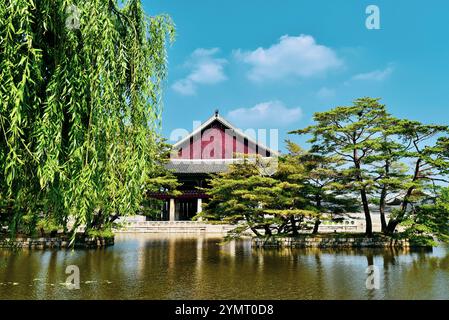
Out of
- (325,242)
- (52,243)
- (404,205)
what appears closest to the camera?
(404,205)

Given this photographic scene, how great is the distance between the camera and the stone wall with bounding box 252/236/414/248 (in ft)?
62.9

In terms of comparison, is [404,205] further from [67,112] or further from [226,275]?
[67,112]

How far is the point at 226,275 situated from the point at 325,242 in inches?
386

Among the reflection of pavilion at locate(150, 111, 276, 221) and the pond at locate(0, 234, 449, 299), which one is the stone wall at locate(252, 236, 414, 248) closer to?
the pond at locate(0, 234, 449, 299)

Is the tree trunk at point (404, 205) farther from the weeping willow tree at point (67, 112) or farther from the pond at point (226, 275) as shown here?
the weeping willow tree at point (67, 112)

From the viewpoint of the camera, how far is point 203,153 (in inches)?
1612

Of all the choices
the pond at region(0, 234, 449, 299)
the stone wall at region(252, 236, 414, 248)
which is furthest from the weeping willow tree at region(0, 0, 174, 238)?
the stone wall at region(252, 236, 414, 248)

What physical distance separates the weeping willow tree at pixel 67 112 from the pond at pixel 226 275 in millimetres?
2370

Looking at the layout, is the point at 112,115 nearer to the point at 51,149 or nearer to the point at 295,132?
the point at 51,149

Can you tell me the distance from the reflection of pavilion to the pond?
21244 millimetres

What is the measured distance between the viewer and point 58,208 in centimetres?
564

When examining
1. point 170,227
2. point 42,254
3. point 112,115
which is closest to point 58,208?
point 112,115

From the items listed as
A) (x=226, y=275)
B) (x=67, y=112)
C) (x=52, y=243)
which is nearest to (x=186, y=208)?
(x=52, y=243)
